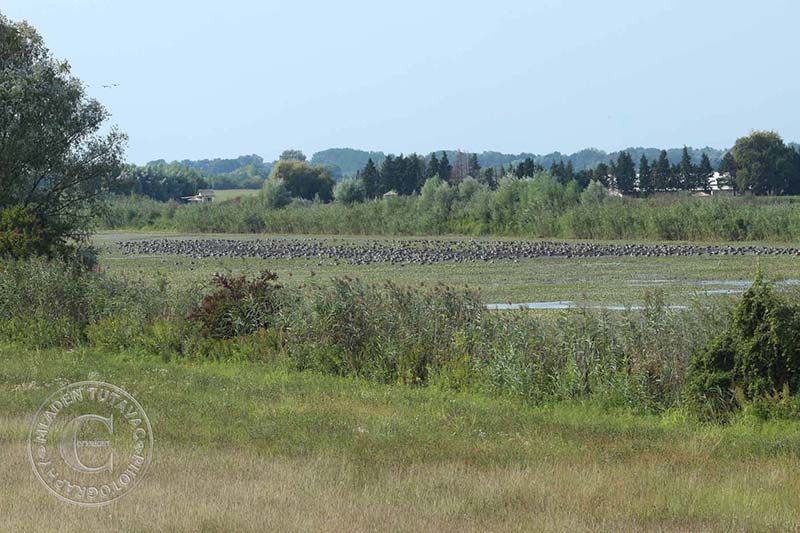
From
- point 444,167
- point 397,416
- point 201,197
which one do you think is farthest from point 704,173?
point 397,416

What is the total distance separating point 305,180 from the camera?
138 m

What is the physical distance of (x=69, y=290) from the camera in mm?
18438

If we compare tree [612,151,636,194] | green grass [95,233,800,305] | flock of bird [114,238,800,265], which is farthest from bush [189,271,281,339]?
tree [612,151,636,194]

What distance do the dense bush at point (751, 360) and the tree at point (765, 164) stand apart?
103518 millimetres

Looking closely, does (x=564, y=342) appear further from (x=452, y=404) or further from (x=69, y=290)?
(x=69, y=290)

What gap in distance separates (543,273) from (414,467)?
28547mm

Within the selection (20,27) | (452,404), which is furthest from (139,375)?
(20,27)

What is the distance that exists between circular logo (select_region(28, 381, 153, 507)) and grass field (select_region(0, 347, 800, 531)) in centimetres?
15

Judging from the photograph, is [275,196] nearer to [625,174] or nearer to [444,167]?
[444,167]

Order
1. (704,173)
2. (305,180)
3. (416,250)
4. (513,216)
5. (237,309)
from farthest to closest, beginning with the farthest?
(305,180) → (704,173) → (513,216) → (416,250) → (237,309)

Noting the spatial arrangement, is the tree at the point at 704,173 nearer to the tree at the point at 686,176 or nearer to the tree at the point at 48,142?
the tree at the point at 686,176

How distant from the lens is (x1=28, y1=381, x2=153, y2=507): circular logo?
8742 millimetres

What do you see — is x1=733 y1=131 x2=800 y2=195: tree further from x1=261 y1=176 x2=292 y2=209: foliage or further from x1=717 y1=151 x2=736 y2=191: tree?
x1=261 y1=176 x2=292 y2=209: foliage

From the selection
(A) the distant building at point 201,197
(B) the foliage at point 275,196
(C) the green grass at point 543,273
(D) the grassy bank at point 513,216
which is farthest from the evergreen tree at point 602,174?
(C) the green grass at point 543,273
